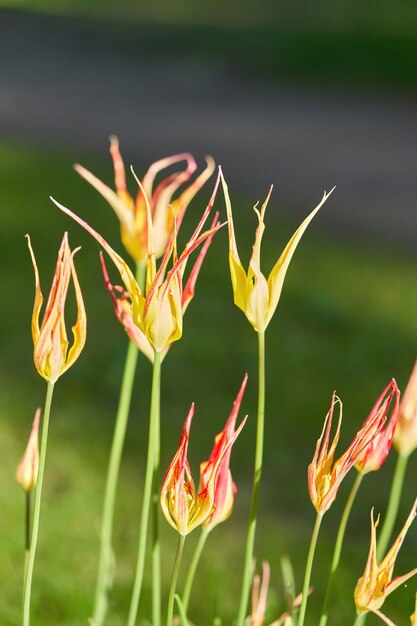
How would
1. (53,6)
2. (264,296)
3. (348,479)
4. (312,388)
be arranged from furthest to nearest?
(53,6)
(312,388)
(348,479)
(264,296)

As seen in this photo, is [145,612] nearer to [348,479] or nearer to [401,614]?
[401,614]

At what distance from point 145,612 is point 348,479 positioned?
814 millimetres

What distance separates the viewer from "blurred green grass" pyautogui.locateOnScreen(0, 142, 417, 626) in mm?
2318

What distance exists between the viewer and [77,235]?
440 cm

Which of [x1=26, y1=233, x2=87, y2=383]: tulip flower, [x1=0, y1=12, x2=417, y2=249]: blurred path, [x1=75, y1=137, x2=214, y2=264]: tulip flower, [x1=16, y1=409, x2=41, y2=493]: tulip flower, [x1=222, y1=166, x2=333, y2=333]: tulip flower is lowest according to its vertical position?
[x1=16, y1=409, x2=41, y2=493]: tulip flower

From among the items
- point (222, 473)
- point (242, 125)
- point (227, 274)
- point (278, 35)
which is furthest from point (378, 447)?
point (278, 35)

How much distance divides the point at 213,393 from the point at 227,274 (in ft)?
3.19

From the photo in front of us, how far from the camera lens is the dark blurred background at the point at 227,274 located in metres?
2.46

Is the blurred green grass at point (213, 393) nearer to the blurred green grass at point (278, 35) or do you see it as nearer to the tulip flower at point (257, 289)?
the tulip flower at point (257, 289)

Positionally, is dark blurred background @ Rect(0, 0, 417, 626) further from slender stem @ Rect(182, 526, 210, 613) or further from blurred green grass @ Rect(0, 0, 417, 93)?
slender stem @ Rect(182, 526, 210, 613)

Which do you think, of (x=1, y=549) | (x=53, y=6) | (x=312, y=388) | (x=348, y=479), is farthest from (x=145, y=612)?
(x=53, y=6)

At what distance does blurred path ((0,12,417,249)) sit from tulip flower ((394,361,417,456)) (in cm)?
379

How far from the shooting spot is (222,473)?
0.95m

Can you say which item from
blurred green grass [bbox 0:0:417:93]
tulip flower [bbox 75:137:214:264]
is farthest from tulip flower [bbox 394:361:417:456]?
blurred green grass [bbox 0:0:417:93]
